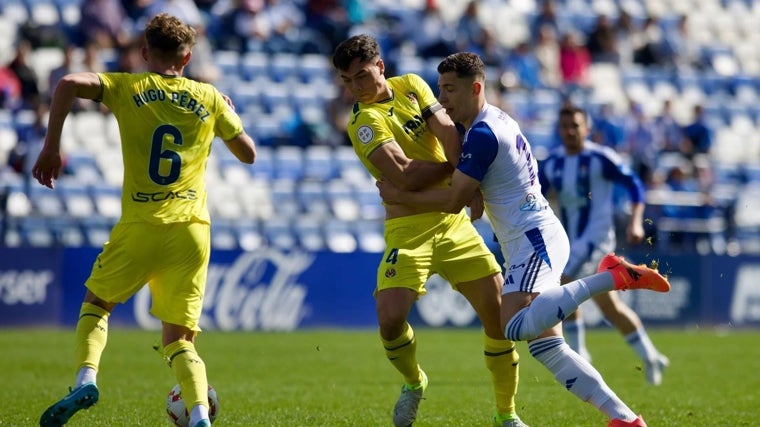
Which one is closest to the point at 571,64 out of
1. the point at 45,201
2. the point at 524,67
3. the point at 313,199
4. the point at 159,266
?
the point at 524,67

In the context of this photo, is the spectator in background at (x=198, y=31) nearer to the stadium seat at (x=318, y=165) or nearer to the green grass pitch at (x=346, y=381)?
the stadium seat at (x=318, y=165)

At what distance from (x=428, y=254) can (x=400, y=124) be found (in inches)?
34.4

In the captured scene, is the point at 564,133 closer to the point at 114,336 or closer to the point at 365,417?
the point at 365,417

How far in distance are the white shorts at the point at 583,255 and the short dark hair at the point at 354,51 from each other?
521 cm

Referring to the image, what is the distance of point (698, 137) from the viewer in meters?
23.1

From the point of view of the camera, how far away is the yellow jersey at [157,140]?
7.06 meters

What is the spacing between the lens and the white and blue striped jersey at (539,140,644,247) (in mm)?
12250

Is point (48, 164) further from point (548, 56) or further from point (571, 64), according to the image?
point (548, 56)

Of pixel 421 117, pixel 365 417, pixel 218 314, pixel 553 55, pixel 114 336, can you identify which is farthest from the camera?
pixel 553 55

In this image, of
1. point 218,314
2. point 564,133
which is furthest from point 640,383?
point 218,314

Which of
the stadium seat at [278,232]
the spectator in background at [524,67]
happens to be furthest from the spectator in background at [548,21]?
the stadium seat at [278,232]

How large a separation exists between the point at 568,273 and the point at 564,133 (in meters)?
1.43

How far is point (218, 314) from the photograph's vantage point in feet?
57.2

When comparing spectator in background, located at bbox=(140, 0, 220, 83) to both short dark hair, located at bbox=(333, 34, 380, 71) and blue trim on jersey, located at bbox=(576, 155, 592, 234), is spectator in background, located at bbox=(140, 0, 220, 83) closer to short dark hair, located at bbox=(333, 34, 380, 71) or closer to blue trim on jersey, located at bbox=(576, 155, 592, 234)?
blue trim on jersey, located at bbox=(576, 155, 592, 234)
